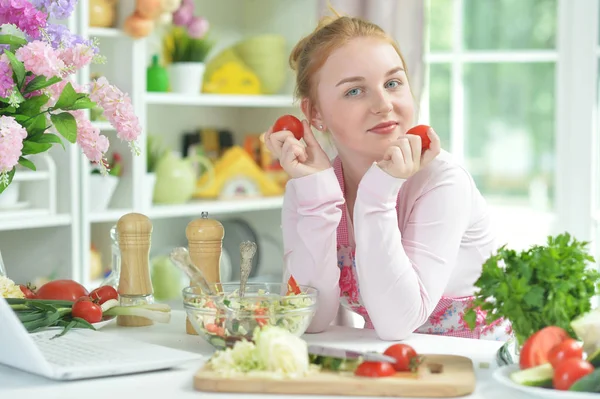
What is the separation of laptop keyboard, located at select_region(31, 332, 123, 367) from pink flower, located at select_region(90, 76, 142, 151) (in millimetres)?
342

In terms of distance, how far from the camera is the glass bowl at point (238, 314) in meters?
1.29

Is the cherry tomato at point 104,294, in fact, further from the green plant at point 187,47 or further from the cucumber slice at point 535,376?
the green plant at point 187,47

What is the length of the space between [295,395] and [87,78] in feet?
7.13

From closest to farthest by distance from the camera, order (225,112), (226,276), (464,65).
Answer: (226,276), (464,65), (225,112)

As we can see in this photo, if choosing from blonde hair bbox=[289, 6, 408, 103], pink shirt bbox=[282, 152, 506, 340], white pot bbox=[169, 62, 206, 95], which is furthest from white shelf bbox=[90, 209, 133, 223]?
pink shirt bbox=[282, 152, 506, 340]

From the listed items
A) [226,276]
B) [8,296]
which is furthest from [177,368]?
[226,276]

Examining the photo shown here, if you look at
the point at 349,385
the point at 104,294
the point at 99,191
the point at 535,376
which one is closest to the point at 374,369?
the point at 349,385

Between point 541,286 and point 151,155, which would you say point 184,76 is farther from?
point 541,286

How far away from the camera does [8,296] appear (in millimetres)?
1592

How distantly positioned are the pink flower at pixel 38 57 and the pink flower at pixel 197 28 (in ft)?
7.35

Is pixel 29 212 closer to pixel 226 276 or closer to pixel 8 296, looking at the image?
pixel 226 276

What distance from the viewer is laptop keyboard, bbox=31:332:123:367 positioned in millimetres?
1237

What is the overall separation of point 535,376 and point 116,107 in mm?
803

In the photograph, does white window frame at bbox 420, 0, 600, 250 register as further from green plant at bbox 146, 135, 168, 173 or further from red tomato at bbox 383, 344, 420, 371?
red tomato at bbox 383, 344, 420, 371
